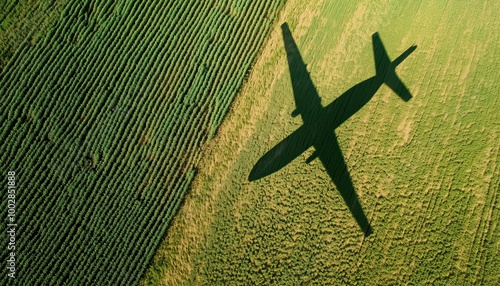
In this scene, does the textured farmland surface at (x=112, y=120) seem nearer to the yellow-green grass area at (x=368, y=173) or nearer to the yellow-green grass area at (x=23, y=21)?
the yellow-green grass area at (x=23, y=21)

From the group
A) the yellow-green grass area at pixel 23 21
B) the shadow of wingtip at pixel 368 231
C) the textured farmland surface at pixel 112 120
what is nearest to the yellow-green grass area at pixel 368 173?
the shadow of wingtip at pixel 368 231

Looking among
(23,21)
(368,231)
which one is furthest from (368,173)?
(23,21)

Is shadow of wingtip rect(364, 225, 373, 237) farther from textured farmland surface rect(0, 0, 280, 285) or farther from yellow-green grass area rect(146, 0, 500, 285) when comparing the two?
textured farmland surface rect(0, 0, 280, 285)

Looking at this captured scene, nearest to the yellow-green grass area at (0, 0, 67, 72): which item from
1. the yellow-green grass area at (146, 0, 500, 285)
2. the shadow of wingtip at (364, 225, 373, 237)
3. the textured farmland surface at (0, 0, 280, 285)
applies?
the textured farmland surface at (0, 0, 280, 285)

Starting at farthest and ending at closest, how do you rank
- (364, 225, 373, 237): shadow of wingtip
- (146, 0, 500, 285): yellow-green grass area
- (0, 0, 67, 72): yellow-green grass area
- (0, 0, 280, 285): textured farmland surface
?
(0, 0, 67, 72): yellow-green grass area
(0, 0, 280, 285): textured farmland surface
(364, 225, 373, 237): shadow of wingtip
(146, 0, 500, 285): yellow-green grass area

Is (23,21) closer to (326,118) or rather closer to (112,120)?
(112,120)

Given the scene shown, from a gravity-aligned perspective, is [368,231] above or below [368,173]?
below
